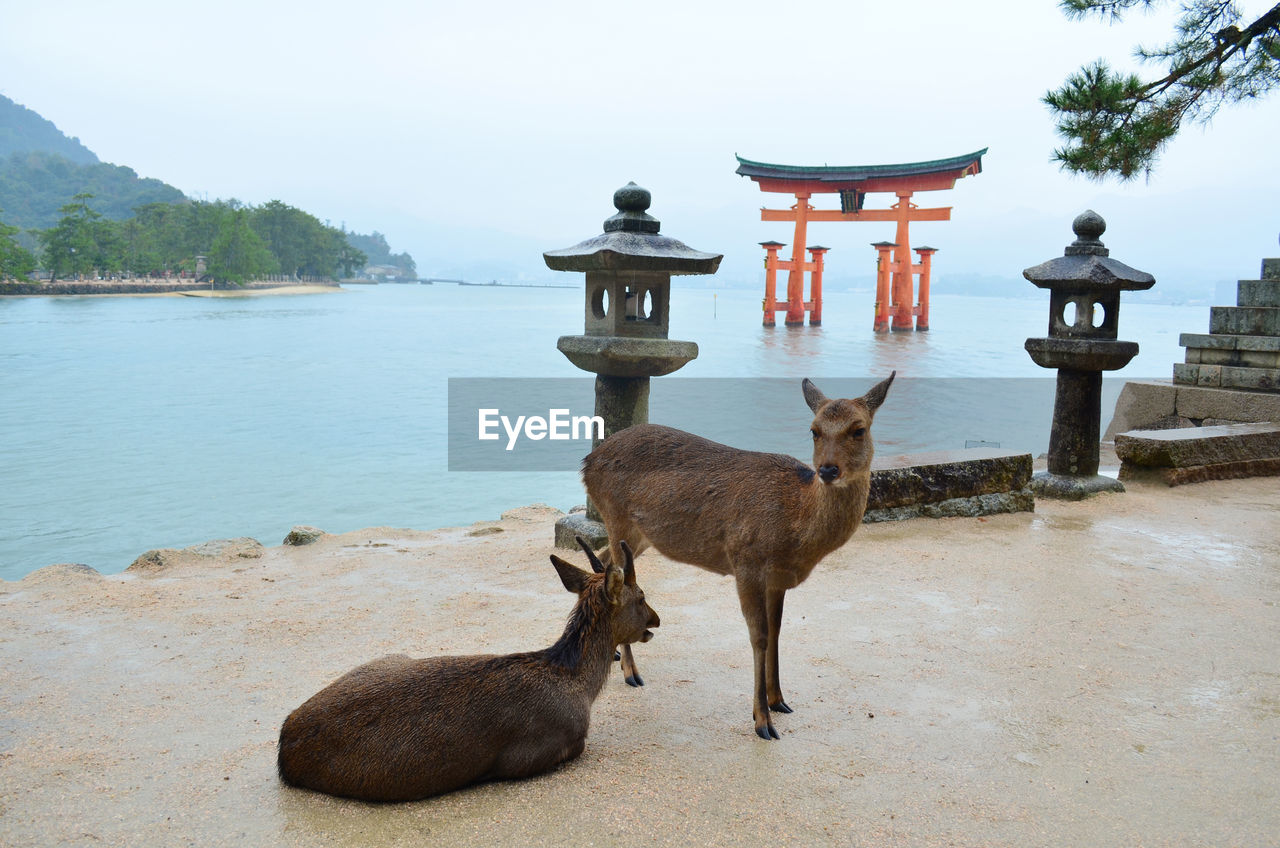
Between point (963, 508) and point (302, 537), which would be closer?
point (963, 508)

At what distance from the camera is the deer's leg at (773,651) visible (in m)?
3.74

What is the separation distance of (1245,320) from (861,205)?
28.2 m

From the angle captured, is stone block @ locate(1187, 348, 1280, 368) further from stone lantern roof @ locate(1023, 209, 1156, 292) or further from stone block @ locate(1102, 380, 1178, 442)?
stone lantern roof @ locate(1023, 209, 1156, 292)

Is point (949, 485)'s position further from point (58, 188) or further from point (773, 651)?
point (58, 188)

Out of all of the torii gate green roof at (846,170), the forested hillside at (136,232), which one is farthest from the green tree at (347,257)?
the torii gate green roof at (846,170)

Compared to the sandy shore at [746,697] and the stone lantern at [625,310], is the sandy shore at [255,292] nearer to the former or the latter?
the stone lantern at [625,310]

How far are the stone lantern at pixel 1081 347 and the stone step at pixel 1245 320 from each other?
350cm

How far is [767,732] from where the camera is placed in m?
3.57

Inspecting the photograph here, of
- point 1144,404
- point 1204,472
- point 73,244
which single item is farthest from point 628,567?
point 73,244

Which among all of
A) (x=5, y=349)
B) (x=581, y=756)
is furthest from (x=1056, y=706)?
(x=5, y=349)

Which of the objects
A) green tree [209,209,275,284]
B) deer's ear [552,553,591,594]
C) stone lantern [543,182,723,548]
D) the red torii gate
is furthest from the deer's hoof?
green tree [209,209,275,284]

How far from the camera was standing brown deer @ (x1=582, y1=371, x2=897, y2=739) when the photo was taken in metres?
3.52

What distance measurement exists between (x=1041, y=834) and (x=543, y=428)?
2295cm

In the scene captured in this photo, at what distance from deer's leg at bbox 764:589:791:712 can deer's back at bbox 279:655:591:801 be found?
2.97ft
